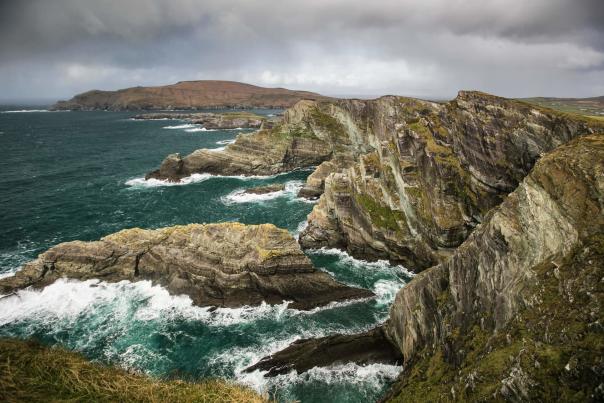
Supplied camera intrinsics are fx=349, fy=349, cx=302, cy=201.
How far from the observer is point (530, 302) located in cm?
1348

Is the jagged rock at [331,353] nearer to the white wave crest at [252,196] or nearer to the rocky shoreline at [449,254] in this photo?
the rocky shoreline at [449,254]

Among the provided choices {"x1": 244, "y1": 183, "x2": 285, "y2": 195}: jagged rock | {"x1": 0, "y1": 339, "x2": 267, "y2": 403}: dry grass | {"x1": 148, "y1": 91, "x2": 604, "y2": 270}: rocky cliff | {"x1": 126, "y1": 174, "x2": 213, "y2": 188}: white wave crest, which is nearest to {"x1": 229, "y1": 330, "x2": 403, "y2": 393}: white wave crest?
{"x1": 0, "y1": 339, "x2": 267, "y2": 403}: dry grass

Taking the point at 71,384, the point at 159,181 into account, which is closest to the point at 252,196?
the point at 159,181

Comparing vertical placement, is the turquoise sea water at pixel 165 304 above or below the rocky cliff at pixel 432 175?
below

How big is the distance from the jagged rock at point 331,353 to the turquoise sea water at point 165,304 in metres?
0.58

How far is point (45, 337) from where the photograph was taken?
2934 cm

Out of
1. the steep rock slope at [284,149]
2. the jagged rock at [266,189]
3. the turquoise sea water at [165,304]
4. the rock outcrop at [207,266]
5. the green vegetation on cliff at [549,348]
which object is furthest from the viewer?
the steep rock slope at [284,149]

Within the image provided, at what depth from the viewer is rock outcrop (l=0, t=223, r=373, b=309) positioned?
33062 mm

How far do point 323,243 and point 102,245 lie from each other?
25002mm

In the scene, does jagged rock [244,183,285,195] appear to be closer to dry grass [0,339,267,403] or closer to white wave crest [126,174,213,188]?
white wave crest [126,174,213,188]

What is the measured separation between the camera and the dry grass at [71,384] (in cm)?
1153

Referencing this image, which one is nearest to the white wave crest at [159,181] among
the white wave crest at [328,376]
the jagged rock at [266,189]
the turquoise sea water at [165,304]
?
the turquoise sea water at [165,304]

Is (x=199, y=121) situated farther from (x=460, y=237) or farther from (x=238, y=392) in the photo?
(x=238, y=392)

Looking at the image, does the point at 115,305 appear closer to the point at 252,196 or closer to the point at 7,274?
the point at 7,274
